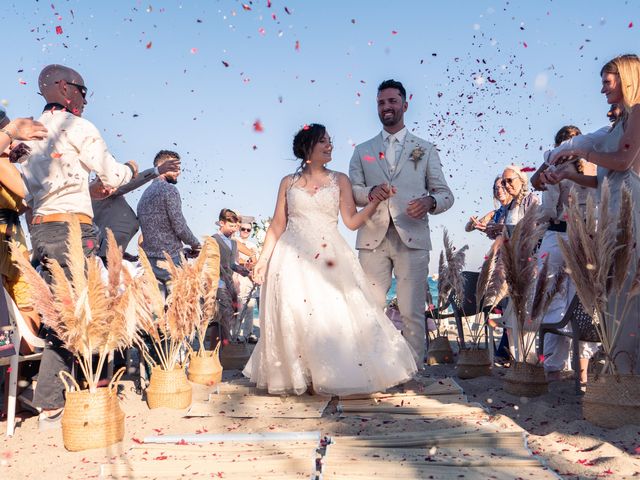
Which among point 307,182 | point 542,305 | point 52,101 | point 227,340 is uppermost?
point 52,101

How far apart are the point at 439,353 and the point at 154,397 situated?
3550 millimetres

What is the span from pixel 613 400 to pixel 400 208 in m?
2.33

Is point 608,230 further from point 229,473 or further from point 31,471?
point 31,471

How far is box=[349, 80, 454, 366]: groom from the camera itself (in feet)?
17.1

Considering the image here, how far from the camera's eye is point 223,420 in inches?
157

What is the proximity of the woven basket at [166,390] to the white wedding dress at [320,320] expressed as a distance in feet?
2.09

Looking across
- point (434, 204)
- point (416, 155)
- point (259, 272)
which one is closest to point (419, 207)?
point (434, 204)

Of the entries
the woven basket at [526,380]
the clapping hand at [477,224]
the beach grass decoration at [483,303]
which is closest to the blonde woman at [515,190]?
the clapping hand at [477,224]

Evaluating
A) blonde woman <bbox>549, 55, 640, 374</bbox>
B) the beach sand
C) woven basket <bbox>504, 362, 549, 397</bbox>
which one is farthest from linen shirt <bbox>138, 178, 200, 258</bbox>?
blonde woman <bbox>549, 55, 640, 374</bbox>

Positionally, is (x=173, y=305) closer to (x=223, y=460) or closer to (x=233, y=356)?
(x=223, y=460)

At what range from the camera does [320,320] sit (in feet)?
14.8

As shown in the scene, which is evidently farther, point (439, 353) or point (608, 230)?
point (439, 353)

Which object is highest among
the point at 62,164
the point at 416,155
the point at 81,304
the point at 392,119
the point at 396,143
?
the point at 392,119

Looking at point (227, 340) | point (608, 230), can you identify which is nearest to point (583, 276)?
point (608, 230)
